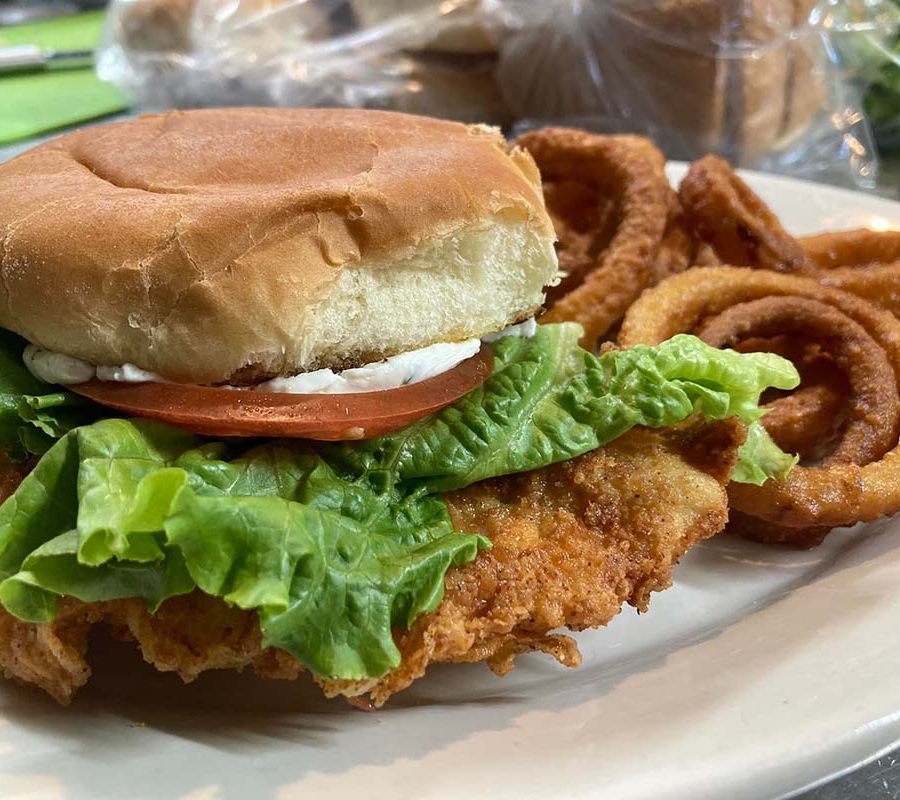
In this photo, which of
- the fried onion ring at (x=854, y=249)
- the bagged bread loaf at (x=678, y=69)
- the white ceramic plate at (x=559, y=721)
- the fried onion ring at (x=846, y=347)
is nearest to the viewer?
the white ceramic plate at (x=559, y=721)

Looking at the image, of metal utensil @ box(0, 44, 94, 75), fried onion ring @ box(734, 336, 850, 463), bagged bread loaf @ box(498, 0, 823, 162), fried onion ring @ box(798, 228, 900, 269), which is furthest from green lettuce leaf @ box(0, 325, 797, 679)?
metal utensil @ box(0, 44, 94, 75)

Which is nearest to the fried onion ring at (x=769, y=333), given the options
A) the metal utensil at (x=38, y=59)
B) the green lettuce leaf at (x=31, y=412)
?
→ the green lettuce leaf at (x=31, y=412)

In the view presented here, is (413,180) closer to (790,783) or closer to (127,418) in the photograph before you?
(127,418)

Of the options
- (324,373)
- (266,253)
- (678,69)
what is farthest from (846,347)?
(678,69)

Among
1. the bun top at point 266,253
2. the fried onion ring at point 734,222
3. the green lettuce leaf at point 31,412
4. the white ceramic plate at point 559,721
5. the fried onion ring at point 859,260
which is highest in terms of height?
the bun top at point 266,253

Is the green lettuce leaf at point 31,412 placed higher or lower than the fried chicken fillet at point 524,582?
higher

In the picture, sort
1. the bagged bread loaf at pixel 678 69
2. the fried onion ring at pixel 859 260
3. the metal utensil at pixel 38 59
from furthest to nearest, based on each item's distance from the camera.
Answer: the metal utensil at pixel 38 59 → the bagged bread loaf at pixel 678 69 → the fried onion ring at pixel 859 260

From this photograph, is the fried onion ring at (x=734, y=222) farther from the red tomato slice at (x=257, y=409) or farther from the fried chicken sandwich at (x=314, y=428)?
the red tomato slice at (x=257, y=409)
